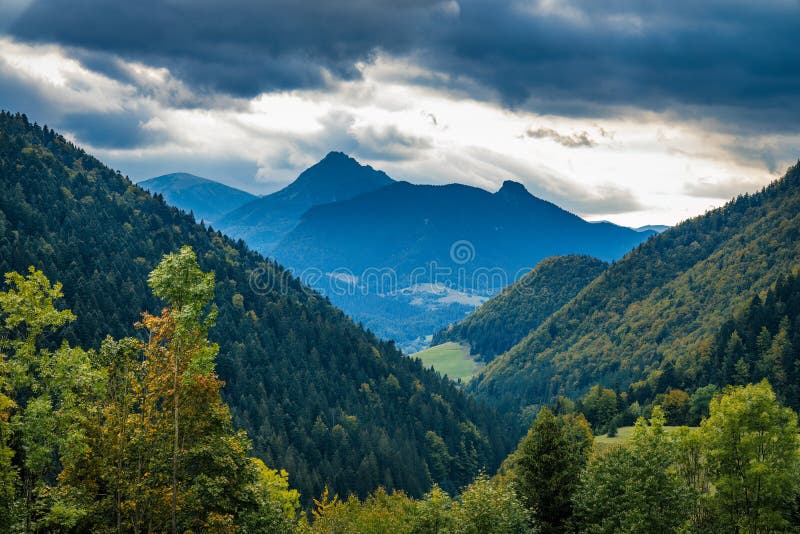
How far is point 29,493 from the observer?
37.2 m

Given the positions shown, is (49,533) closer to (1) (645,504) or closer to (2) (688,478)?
(1) (645,504)

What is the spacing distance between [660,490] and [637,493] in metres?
2.86

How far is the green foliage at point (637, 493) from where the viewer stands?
179 ft

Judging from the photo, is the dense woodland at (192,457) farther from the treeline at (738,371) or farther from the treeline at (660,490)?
the treeline at (738,371)

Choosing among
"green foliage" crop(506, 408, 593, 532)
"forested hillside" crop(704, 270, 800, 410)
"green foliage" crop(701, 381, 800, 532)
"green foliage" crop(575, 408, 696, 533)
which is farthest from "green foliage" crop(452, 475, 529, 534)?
"forested hillside" crop(704, 270, 800, 410)

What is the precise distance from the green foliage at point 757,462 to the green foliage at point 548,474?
1341 centimetres

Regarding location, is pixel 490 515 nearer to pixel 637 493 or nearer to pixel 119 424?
pixel 637 493

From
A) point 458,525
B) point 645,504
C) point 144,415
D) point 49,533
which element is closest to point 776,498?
point 645,504

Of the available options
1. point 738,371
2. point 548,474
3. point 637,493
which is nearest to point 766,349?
point 738,371

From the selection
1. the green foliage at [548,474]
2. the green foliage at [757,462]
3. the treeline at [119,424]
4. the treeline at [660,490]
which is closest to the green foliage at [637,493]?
the treeline at [660,490]

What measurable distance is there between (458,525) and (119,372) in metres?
28.9

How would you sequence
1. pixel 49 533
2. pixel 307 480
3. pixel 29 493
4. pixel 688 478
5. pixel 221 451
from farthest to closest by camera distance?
pixel 307 480 → pixel 688 478 → pixel 221 451 → pixel 49 533 → pixel 29 493

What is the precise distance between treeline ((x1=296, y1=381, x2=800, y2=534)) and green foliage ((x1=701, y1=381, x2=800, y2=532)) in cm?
8

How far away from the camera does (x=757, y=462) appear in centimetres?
5481
